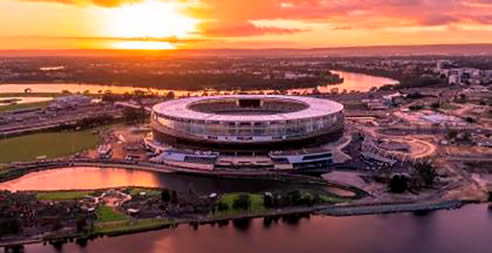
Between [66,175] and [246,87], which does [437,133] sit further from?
[246,87]

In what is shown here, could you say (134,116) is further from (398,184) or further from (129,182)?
(398,184)

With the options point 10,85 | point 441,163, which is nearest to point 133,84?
point 10,85

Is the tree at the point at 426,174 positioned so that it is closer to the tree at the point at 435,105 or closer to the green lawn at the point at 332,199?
the green lawn at the point at 332,199

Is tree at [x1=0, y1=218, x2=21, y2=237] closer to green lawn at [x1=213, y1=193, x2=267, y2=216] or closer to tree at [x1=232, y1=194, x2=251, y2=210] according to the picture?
green lawn at [x1=213, y1=193, x2=267, y2=216]

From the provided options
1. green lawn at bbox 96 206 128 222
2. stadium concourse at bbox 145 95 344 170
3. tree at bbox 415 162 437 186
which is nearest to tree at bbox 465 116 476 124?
stadium concourse at bbox 145 95 344 170

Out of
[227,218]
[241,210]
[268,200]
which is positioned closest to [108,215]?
[227,218]

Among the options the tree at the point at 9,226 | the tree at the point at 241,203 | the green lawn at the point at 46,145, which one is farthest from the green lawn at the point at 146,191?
the green lawn at the point at 46,145

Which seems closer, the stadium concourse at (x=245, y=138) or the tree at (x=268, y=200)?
the tree at (x=268, y=200)
